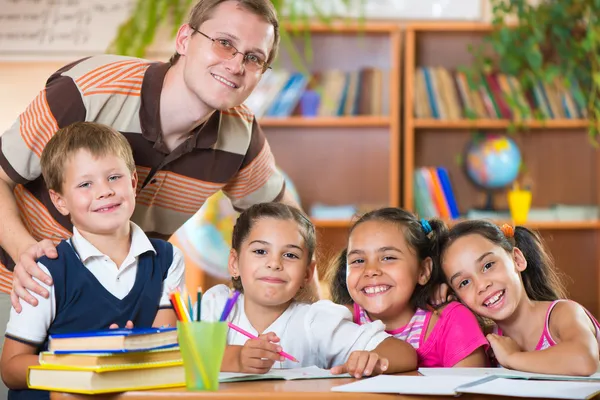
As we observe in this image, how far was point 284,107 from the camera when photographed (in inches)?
144

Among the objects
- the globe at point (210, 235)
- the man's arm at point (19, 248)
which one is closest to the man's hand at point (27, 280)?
the man's arm at point (19, 248)

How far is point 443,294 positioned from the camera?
150 centimetres

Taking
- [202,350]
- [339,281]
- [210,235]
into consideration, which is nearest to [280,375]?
[202,350]

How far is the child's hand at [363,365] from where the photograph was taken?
1.10 m

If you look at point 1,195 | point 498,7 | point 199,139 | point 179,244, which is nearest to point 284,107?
point 179,244

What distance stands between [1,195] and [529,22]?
2612 millimetres

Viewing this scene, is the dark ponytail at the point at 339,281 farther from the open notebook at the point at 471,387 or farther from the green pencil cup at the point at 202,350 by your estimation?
the green pencil cup at the point at 202,350

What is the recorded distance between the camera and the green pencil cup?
93cm

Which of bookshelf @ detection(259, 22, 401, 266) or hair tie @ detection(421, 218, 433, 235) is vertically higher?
bookshelf @ detection(259, 22, 401, 266)

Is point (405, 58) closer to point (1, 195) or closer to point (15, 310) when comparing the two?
point (1, 195)

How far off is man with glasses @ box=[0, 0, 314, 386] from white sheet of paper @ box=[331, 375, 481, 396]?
29.8 inches

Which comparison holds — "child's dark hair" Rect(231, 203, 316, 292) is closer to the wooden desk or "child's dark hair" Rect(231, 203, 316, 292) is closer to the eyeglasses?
the eyeglasses

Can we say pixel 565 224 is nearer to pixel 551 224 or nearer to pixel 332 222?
pixel 551 224

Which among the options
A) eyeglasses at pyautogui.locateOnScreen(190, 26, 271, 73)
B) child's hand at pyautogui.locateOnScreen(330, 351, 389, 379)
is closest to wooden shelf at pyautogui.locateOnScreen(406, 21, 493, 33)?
eyeglasses at pyautogui.locateOnScreen(190, 26, 271, 73)
